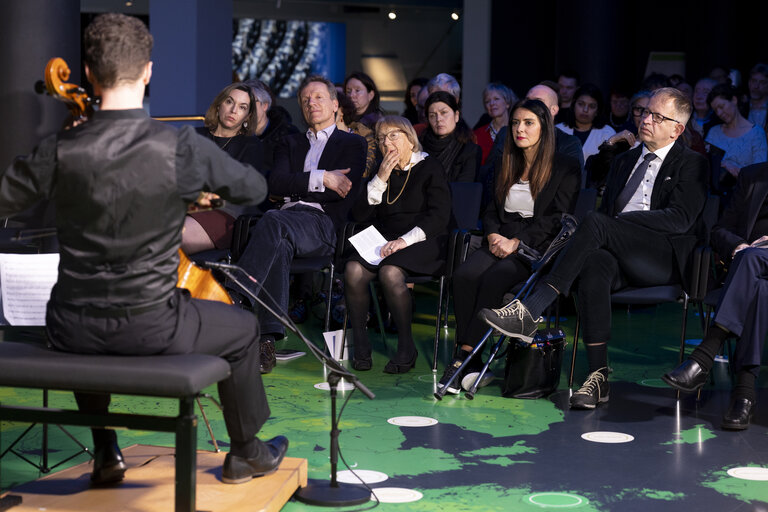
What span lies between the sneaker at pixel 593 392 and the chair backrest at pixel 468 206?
131cm

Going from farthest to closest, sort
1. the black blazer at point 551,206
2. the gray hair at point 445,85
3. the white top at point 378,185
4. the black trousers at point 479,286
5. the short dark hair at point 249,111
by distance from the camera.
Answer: the gray hair at point 445,85
the short dark hair at point 249,111
the white top at point 378,185
the black blazer at point 551,206
the black trousers at point 479,286

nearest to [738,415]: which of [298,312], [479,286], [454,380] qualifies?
[454,380]

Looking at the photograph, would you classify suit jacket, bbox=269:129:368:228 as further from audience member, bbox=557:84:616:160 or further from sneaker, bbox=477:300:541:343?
audience member, bbox=557:84:616:160

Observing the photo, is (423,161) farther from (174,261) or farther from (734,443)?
(174,261)

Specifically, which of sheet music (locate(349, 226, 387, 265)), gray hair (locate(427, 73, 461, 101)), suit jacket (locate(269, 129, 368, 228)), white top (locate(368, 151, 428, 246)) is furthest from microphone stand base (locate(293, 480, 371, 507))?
gray hair (locate(427, 73, 461, 101))

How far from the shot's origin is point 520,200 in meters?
4.81

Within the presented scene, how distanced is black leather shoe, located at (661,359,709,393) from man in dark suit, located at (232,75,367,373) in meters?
1.84

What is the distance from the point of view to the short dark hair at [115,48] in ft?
7.81

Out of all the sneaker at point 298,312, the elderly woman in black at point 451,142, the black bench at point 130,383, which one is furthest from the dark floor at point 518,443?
the elderly woman in black at point 451,142

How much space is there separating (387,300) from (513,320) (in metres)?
0.88

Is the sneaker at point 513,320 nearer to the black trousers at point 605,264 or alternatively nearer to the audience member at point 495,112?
the black trousers at point 605,264

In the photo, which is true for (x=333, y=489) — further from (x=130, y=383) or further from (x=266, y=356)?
(x=266, y=356)

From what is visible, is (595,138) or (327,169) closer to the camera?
(327,169)

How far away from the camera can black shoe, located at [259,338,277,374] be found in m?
4.70
